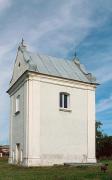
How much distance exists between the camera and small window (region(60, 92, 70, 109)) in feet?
95.8

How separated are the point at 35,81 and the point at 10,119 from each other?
21.2ft

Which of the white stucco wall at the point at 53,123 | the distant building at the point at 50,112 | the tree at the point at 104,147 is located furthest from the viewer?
the tree at the point at 104,147

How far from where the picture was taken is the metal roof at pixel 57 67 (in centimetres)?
2908

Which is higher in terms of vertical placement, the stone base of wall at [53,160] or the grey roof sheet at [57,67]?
the grey roof sheet at [57,67]

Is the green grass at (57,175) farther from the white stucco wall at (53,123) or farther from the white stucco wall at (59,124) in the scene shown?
the white stucco wall at (59,124)

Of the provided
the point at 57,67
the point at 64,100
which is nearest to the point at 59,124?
the point at 64,100

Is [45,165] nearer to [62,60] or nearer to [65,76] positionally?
[65,76]

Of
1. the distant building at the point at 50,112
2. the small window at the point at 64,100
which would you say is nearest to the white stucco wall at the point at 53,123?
the distant building at the point at 50,112

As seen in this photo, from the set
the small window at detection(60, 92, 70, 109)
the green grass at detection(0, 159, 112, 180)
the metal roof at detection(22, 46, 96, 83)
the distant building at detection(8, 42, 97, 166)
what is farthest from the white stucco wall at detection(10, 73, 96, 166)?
the green grass at detection(0, 159, 112, 180)

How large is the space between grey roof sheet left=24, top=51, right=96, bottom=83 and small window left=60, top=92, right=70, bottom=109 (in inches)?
56.4

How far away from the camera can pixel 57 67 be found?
101ft

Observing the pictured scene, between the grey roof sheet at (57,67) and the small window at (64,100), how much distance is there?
4.70 feet

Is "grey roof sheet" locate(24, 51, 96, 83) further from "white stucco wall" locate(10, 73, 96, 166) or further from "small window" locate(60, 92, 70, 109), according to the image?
"small window" locate(60, 92, 70, 109)

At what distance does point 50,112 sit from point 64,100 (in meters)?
1.92
